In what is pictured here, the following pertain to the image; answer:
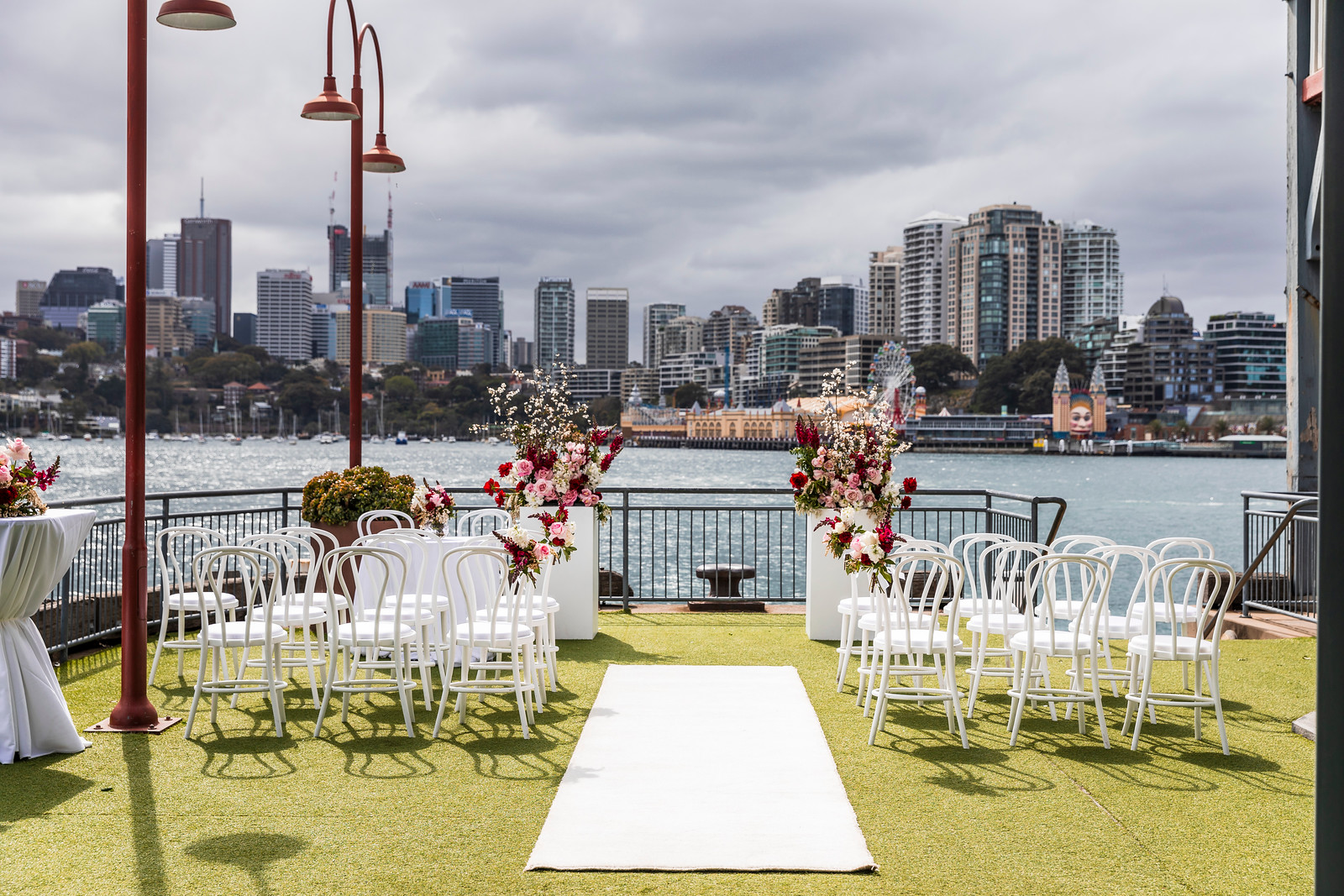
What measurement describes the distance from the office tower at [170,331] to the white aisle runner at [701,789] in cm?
6786

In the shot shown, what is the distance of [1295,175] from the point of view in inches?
426

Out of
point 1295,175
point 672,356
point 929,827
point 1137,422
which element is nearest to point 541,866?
point 929,827

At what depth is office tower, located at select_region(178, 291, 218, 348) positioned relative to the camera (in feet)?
248

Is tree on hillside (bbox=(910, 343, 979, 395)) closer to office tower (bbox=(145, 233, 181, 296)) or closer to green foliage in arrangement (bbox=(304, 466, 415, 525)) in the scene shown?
office tower (bbox=(145, 233, 181, 296))

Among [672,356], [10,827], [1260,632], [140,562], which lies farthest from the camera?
[672,356]

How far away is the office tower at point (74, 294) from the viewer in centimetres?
7331

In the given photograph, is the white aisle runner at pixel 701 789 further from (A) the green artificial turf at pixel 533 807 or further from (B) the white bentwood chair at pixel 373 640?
(B) the white bentwood chair at pixel 373 640

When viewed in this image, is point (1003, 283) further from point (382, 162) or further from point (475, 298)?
point (382, 162)

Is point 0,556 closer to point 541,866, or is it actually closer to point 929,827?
point 541,866

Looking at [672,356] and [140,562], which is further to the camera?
[672,356]

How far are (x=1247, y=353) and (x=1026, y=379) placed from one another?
70.4 feet

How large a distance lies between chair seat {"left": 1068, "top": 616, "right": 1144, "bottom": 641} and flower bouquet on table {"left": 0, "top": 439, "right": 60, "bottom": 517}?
18.1 ft

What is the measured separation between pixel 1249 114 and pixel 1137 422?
3184 cm

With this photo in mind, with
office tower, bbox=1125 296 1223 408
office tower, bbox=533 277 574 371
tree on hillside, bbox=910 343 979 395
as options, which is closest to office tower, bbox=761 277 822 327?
tree on hillside, bbox=910 343 979 395
